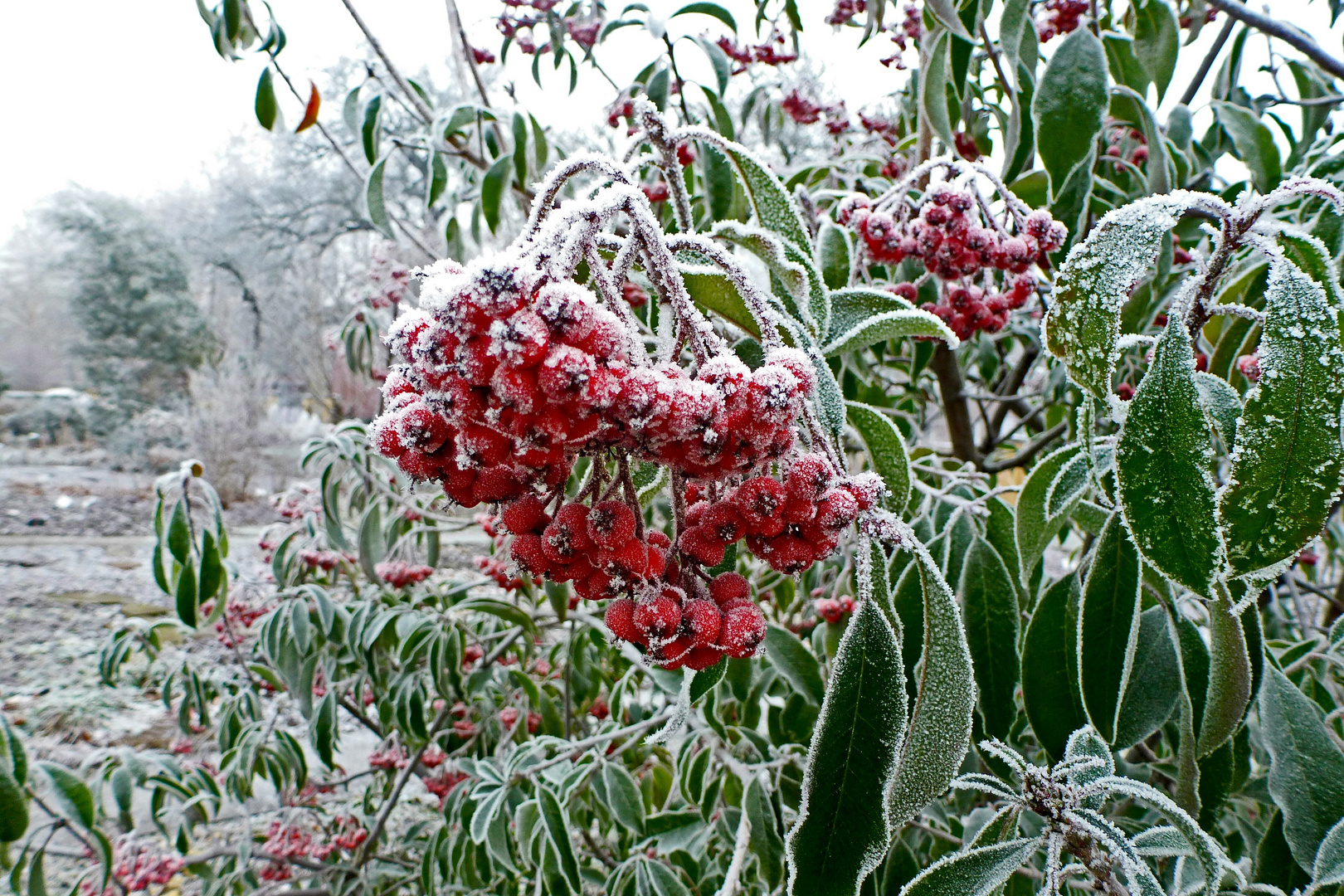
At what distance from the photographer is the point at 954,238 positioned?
106 cm

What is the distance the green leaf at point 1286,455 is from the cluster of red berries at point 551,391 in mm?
262

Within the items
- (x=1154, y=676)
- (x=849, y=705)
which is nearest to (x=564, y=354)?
(x=849, y=705)

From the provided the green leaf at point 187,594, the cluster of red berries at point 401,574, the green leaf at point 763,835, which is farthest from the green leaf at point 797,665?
the cluster of red berries at point 401,574

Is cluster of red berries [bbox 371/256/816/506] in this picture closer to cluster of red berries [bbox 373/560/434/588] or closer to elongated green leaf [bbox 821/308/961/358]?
elongated green leaf [bbox 821/308/961/358]

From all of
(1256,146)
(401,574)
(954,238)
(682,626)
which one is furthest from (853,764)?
(401,574)

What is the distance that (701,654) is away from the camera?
550 mm

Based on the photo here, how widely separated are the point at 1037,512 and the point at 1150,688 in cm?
24

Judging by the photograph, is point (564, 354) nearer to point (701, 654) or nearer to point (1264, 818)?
point (701, 654)

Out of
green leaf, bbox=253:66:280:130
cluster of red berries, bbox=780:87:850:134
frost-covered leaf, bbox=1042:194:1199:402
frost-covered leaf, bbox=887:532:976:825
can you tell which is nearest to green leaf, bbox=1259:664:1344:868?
frost-covered leaf, bbox=887:532:976:825

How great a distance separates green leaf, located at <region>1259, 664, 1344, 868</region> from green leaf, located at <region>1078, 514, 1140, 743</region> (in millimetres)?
182

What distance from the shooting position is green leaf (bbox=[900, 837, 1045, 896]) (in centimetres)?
67

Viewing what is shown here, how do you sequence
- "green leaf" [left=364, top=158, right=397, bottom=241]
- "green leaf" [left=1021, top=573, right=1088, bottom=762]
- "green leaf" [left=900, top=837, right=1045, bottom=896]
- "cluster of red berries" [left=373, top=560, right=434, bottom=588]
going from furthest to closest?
1. "cluster of red berries" [left=373, top=560, right=434, bottom=588]
2. "green leaf" [left=364, top=158, right=397, bottom=241]
3. "green leaf" [left=1021, top=573, right=1088, bottom=762]
4. "green leaf" [left=900, top=837, right=1045, bottom=896]

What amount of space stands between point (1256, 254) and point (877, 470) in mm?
684

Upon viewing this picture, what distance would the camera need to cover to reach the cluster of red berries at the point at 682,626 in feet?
1.69
